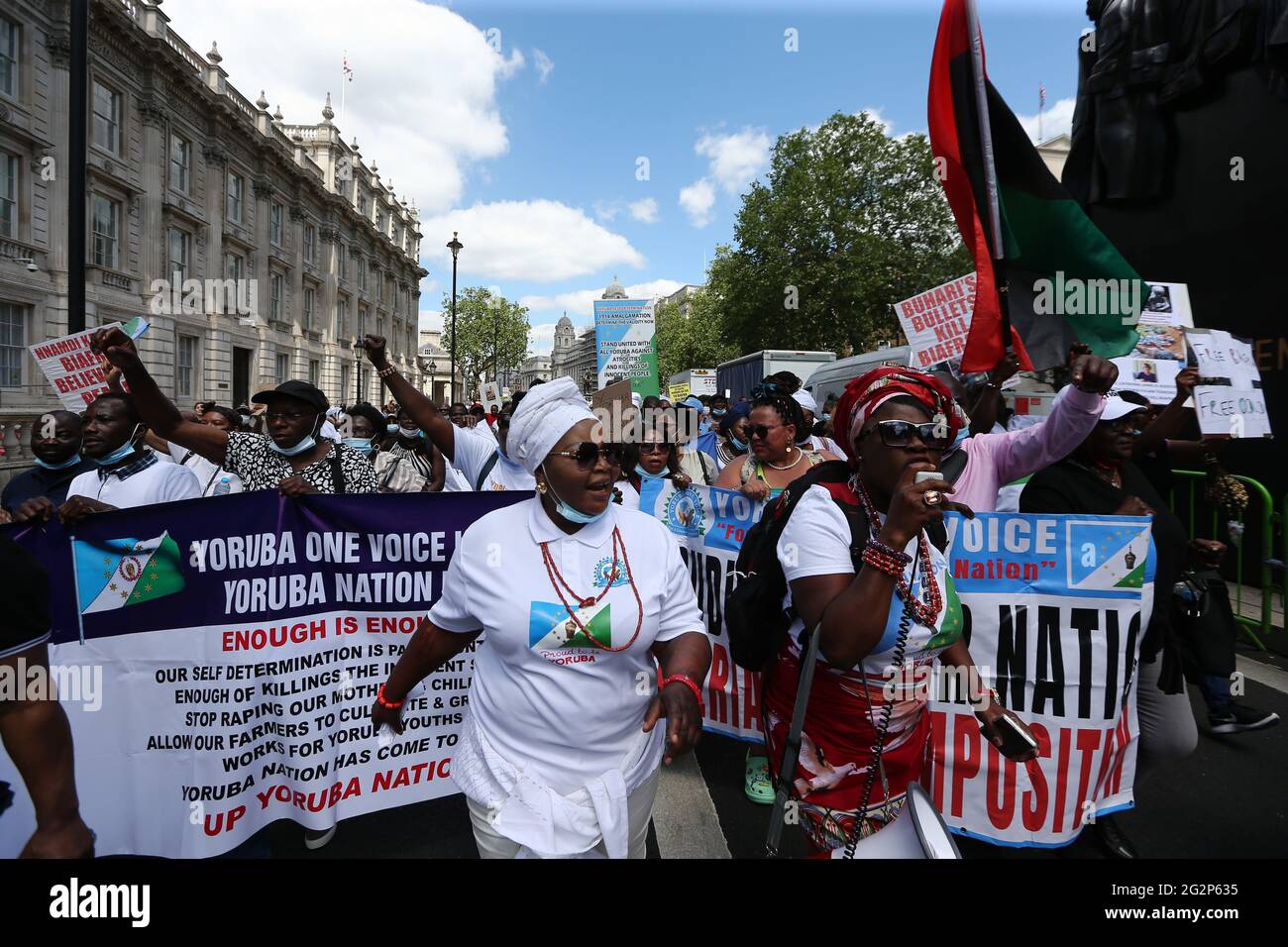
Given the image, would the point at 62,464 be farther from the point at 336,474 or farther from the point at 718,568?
the point at 718,568

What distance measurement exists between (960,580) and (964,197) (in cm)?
198

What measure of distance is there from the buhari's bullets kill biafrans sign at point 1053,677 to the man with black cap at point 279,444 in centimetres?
313

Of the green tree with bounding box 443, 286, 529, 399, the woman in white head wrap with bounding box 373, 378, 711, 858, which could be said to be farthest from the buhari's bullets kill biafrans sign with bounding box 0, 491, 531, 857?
the green tree with bounding box 443, 286, 529, 399

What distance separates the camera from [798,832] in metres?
3.46

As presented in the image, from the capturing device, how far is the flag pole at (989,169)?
3418 millimetres

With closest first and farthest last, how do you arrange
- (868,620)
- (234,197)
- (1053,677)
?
(868,620) → (1053,677) → (234,197)

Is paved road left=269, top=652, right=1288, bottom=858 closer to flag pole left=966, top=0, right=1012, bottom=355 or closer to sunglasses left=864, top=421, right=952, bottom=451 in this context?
sunglasses left=864, top=421, right=952, bottom=451

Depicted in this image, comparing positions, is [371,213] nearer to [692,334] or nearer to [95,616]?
[692,334]

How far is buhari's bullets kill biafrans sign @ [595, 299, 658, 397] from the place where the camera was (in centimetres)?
950

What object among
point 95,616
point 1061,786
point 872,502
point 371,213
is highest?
point 371,213

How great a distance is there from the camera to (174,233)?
27.5 meters

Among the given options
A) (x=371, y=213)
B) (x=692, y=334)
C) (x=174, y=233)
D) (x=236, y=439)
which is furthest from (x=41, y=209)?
(x=692, y=334)

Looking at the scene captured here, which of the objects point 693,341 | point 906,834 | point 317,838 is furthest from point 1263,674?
point 693,341

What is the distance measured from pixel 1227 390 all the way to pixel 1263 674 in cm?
212
